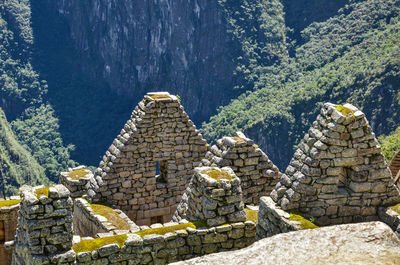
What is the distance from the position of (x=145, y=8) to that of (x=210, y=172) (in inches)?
7771

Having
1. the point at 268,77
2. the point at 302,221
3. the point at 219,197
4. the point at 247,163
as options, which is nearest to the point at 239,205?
→ the point at 219,197

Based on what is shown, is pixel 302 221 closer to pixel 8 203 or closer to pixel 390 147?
pixel 8 203

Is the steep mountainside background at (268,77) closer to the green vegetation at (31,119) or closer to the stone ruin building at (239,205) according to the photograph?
the green vegetation at (31,119)

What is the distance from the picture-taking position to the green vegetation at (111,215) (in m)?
9.08

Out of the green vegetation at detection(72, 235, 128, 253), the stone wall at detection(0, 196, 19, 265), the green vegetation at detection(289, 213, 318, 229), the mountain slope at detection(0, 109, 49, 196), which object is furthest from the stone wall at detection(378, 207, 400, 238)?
the mountain slope at detection(0, 109, 49, 196)

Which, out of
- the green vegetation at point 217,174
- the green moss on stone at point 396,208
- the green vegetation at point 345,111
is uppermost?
the green vegetation at point 345,111

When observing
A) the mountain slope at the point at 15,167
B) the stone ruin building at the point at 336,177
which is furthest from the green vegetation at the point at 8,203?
the mountain slope at the point at 15,167

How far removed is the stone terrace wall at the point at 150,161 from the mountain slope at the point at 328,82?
285ft

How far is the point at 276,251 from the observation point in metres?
4.03

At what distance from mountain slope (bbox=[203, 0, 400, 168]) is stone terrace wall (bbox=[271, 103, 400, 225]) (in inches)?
3543

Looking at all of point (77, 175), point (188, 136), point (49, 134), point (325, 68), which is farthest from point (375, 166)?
point (49, 134)

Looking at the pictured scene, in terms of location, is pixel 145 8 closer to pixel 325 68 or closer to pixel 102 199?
pixel 325 68

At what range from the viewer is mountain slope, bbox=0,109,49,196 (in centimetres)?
13650

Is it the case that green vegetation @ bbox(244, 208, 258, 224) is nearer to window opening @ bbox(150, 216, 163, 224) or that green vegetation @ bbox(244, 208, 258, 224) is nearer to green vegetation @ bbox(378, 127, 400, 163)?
window opening @ bbox(150, 216, 163, 224)
